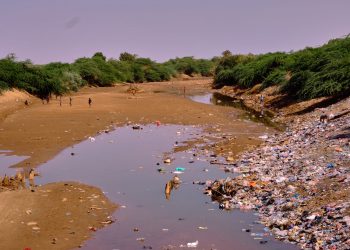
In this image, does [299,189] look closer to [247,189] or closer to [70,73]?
[247,189]

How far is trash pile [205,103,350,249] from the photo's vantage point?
23.2ft

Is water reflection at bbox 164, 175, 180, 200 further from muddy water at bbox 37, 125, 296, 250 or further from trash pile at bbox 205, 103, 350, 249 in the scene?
trash pile at bbox 205, 103, 350, 249

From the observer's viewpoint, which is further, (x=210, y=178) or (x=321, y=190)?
(x=210, y=178)

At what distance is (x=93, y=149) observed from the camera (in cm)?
1452

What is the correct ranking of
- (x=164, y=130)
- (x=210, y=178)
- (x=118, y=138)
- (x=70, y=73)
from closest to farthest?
1. (x=210, y=178)
2. (x=118, y=138)
3. (x=164, y=130)
4. (x=70, y=73)

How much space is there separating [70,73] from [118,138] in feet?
81.7

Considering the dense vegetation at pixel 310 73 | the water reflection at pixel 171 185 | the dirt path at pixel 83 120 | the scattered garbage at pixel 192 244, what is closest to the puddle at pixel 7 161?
the dirt path at pixel 83 120

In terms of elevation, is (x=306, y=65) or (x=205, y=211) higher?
(x=306, y=65)

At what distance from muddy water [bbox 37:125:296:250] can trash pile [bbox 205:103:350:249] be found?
0.34 metres

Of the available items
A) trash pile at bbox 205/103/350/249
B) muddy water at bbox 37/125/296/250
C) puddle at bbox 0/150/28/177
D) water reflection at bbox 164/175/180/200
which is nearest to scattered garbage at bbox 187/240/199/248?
muddy water at bbox 37/125/296/250

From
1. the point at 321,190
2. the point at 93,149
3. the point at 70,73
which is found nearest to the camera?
the point at 321,190

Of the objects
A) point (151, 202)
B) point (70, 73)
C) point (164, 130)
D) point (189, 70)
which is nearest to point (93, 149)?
point (164, 130)

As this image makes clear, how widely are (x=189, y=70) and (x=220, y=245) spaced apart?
256 feet

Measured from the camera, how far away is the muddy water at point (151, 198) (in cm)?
720
